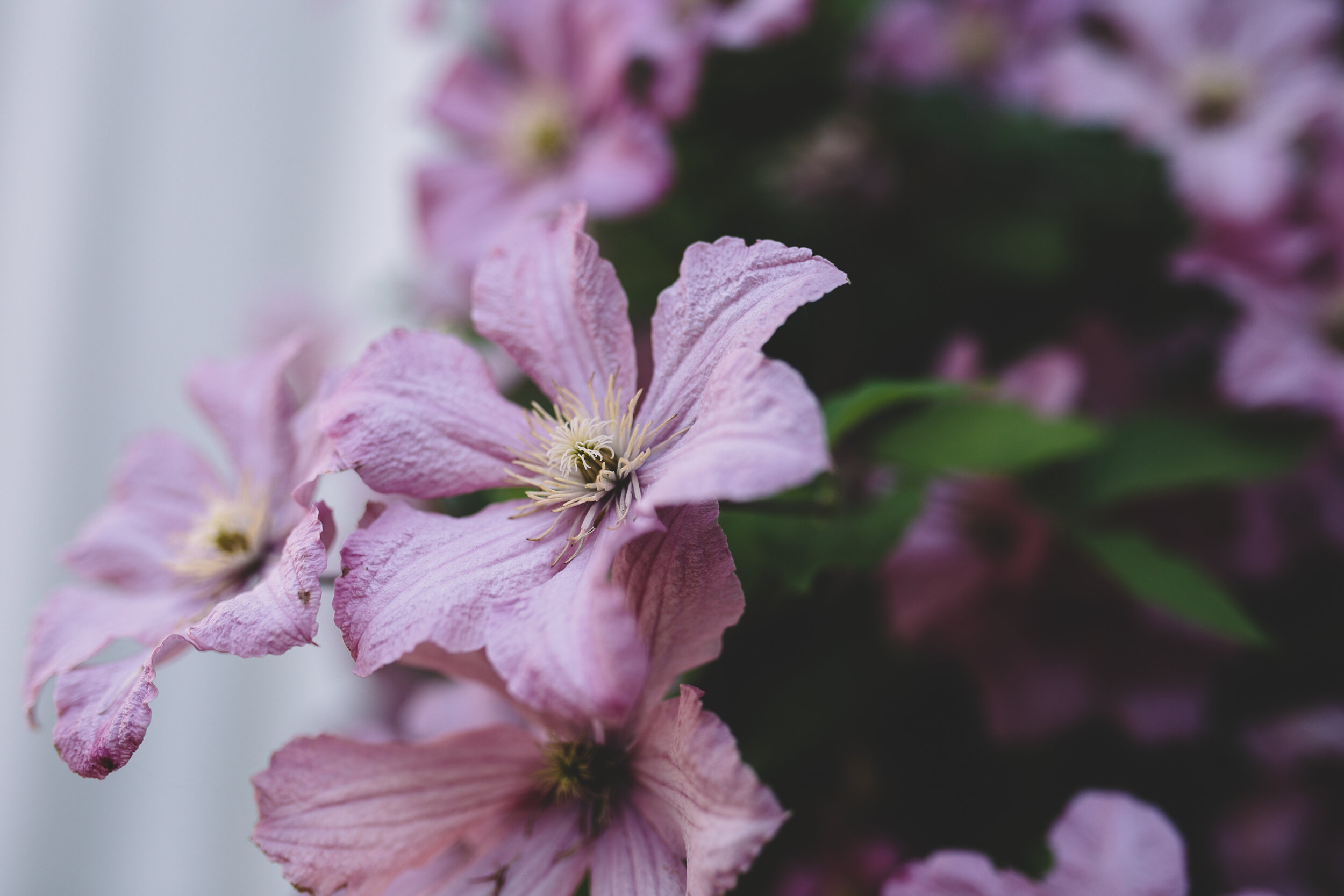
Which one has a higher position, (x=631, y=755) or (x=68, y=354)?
(x=68, y=354)

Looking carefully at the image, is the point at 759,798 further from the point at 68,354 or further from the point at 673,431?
the point at 68,354

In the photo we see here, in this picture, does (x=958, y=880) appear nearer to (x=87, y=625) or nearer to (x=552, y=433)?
(x=552, y=433)

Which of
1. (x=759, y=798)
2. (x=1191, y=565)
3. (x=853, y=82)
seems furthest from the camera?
(x=853, y=82)

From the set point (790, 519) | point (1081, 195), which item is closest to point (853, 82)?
point (1081, 195)

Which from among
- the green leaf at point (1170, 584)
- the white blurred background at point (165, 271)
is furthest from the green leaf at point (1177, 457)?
the white blurred background at point (165, 271)

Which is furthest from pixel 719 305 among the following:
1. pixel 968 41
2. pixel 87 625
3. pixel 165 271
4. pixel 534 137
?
pixel 165 271

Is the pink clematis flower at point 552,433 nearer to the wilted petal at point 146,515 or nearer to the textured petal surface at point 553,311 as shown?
the textured petal surface at point 553,311

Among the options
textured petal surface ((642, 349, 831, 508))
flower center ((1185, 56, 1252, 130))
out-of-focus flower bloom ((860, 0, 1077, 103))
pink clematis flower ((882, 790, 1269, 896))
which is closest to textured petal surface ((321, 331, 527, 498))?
textured petal surface ((642, 349, 831, 508))
